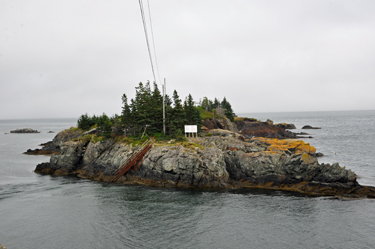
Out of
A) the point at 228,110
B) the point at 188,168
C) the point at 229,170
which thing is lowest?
the point at 229,170

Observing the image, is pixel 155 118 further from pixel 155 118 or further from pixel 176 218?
pixel 176 218

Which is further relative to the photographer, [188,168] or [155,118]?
[155,118]

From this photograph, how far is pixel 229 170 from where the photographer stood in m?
38.8

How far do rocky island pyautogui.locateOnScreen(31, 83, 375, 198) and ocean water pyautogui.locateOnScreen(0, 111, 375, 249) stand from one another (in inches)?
102

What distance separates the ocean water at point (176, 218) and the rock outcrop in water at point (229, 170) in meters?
2.32

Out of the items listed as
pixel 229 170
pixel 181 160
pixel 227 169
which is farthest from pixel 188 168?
pixel 229 170

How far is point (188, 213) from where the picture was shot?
89.2 ft

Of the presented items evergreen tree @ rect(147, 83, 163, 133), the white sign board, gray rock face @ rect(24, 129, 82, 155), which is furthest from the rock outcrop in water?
gray rock face @ rect(24, 129, 82, 155)

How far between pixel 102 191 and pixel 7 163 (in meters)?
36.1

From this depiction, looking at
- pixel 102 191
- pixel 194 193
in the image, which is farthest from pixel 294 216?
pixel 102 191

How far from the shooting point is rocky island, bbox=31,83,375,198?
34.6 m

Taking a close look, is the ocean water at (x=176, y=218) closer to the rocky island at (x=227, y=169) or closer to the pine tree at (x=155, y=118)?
the rocky island at (x=227, y=169)

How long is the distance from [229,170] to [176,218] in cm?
1503

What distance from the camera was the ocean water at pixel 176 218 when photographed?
71.3 ft
